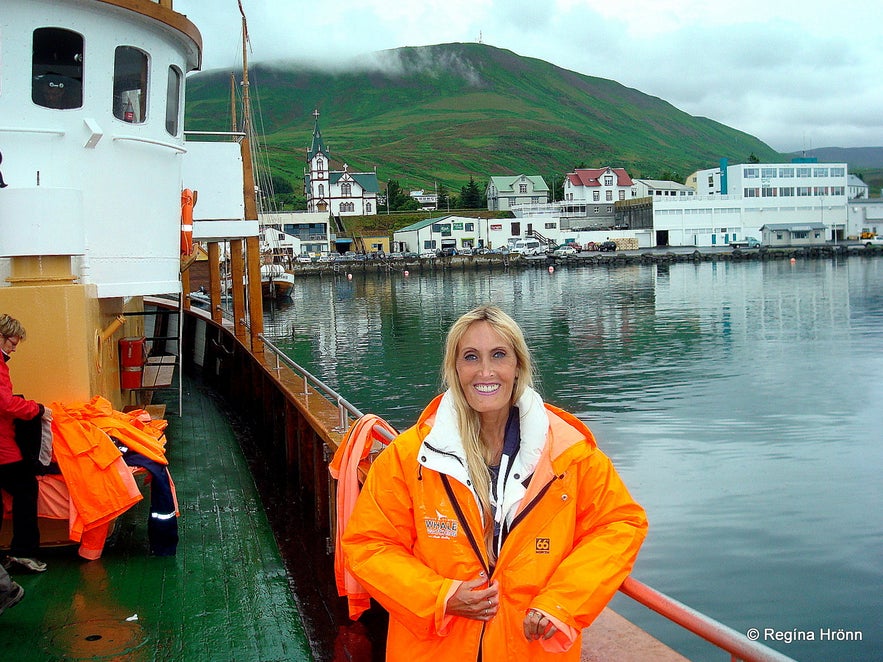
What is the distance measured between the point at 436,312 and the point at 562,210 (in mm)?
81600

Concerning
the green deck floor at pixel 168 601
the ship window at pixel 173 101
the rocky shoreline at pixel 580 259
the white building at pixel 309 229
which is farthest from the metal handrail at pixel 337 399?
the white building at pixel 309 229

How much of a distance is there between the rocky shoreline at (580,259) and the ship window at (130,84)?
88.8 m

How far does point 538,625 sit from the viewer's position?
113 inches

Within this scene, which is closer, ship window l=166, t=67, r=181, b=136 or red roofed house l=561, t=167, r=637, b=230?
ship window l=166, t=67, r=181, b=136

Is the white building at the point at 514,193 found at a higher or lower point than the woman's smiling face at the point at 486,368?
higher

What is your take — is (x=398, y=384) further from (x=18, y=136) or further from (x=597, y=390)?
(x=18, y=136)

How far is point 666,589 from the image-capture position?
35.1ft

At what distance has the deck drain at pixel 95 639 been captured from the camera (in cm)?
515

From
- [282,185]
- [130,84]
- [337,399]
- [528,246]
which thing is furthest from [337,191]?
[337,399]

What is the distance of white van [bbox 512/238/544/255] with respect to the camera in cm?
10881

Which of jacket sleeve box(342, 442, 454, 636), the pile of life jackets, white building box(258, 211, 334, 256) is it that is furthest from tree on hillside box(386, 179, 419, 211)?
jacket sleeve box(342, 442, 454, 636)

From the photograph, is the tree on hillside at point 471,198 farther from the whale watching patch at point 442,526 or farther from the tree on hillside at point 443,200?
the whale watching patch at point 442,526

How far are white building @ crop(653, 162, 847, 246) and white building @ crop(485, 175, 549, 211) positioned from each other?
2988 cm

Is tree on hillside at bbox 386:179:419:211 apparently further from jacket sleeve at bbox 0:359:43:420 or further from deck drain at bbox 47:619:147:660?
deck drain at bbox 47:619:147:660
